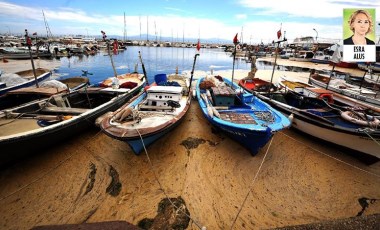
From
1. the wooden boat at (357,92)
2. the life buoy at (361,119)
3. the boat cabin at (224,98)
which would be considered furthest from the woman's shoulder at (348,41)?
the wooden boat at (357,92)

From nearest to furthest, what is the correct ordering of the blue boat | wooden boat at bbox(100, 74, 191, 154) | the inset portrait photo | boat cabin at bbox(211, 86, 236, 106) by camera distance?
wooden boat at bbox(100, 74, 191, 154), the blue boat, the inset portrait photo, boat cabin at bbox(211, 86, 236, 106)

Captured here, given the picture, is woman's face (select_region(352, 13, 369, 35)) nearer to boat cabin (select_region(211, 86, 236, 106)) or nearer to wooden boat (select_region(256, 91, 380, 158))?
wooden boat (select_region(256, 91, 380, 158))

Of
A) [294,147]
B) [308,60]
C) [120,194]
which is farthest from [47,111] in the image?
[308,60]

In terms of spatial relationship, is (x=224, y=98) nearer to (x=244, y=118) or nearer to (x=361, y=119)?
(x=244, y=118)

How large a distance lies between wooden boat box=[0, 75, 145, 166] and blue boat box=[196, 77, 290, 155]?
5.74 metres

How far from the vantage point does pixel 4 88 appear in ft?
44.3

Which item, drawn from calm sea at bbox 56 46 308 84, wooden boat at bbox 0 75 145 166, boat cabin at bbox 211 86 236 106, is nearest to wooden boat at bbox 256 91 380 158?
boat cabin at bbox 211 86 236 106

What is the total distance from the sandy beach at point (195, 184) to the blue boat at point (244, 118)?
3.48ft

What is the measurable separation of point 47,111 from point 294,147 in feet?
38.9

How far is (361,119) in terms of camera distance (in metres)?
8.31

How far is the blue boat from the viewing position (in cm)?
755

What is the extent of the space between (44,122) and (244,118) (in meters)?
8.48

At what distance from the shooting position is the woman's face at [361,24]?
25.4ft

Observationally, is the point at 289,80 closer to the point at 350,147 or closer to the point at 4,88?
the point at 350,147
